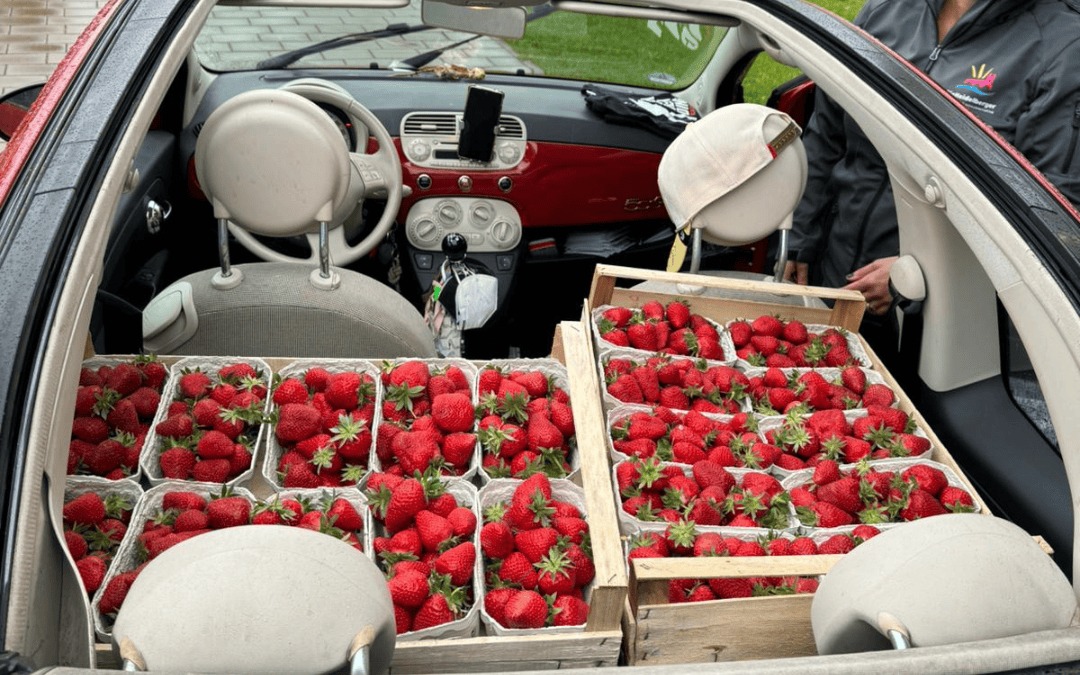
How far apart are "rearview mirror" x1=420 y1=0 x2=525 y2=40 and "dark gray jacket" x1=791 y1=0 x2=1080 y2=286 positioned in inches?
53.7

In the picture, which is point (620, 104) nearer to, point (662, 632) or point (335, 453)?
point (335, 453)

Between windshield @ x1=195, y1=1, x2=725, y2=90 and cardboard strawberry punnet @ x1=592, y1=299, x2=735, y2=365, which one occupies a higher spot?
windshield @ x1=195, y1=1, x2=725, y2=90

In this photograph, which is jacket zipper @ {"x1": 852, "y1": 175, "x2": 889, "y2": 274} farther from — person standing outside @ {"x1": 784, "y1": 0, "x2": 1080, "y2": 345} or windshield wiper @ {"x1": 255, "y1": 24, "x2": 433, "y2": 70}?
windshield wiper @ {"x1": 255, "y1": 24, "x2": 433, "y2": 70}

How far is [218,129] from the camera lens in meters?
2.32

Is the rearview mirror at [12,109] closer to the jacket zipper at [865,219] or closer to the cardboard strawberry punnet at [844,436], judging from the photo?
the cardboard strawberry punnet at [844,436]

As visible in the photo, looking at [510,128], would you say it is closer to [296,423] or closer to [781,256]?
[781,256]

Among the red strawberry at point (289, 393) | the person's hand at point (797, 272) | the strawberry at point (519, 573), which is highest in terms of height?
the strawberry at point (519, 573)

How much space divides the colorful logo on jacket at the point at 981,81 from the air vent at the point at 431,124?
1.79m

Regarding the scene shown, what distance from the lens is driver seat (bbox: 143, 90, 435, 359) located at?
2344 mm

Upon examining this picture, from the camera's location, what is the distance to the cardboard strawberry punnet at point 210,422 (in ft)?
6.55

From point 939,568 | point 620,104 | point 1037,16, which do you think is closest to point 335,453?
point 939,568

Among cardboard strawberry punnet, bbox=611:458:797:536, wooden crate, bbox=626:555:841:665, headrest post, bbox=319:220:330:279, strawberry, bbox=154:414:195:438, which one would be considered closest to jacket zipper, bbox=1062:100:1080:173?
cardboard strawberry punnet, bbox=611:458:797:536

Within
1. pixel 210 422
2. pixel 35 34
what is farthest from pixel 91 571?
pixel 35 34

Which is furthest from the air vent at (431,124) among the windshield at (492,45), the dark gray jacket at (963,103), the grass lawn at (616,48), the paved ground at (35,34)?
the paved ground at (35,34)
